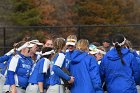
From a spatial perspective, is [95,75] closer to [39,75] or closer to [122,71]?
[122,71]

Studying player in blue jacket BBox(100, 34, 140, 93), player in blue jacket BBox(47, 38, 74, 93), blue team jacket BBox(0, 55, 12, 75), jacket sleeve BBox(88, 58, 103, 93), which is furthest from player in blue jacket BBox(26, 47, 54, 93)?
blue team jacket BBox(0, 55, 12, 75)

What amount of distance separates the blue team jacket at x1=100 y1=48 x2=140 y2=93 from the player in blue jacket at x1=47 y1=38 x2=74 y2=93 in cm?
69

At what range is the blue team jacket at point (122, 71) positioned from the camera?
8.39 m

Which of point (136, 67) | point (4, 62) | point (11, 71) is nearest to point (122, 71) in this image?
point (136, 67)

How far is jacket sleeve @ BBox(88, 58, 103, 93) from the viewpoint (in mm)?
8305

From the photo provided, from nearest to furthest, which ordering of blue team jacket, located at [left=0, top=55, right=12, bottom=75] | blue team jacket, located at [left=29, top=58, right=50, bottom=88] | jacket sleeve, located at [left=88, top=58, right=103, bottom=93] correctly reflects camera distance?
jacket sleeve, located at [left=88, top=58, right=103, bottom=93], blue team jacket, located at [left=29, top=58, right=50, bottom=88], blue team jacket, located at [left=0, top=55, right=12, bottom=75]

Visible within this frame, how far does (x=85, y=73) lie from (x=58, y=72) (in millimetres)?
466

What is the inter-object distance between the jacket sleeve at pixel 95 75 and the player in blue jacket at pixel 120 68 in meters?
0.22

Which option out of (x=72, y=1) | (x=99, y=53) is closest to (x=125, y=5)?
(x=72, y=1)

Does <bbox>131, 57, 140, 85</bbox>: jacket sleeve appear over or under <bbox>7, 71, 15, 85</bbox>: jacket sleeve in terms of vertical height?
over

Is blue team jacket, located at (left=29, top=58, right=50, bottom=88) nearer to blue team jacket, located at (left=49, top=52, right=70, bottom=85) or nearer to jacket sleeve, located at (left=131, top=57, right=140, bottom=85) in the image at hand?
blue team jacket, located at (left=49, top=52, right=70, bottom=85)

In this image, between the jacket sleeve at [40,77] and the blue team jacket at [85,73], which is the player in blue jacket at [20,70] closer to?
the jacket sleeve at [40,77]

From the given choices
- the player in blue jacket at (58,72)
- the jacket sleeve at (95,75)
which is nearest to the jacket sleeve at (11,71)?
the player in blue jacket at (58,72)

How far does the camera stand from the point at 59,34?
62.4ft
